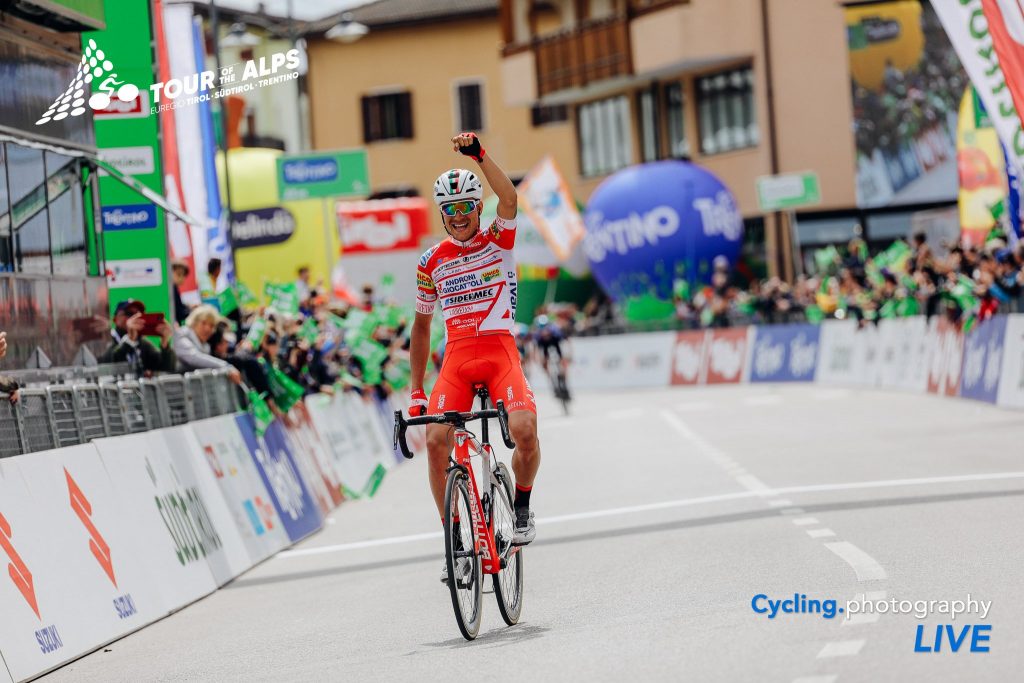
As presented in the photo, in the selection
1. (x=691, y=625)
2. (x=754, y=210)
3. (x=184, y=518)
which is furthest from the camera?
(x=754, y=210)

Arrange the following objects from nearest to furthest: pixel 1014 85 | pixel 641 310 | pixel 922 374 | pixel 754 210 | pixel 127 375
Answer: pixel 127 375 → pixel 1014 85 → pixel 922 374 → pixel 641 310 → pixel 754 210

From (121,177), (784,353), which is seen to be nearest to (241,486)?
(121,177)

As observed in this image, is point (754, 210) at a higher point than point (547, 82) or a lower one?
lower

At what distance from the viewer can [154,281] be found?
17.4 m

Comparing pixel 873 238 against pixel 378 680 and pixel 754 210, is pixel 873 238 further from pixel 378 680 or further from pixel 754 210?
pixel 378 680

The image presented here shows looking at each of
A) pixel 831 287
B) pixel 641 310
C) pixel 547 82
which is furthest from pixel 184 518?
pixel 547 82

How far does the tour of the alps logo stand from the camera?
1641 cm

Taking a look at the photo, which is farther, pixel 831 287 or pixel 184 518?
pixel 831 287

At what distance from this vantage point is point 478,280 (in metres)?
9.66

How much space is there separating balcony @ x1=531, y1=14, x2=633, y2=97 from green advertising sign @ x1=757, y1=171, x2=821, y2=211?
13740 millimetres

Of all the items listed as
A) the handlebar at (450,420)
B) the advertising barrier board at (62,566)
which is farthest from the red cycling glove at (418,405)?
the advertising barrier board at (62,566)

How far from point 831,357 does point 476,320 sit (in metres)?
29.4

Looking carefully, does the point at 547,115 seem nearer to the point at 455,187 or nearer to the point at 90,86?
the point at 90,86

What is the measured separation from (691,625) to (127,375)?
7.53 meters
